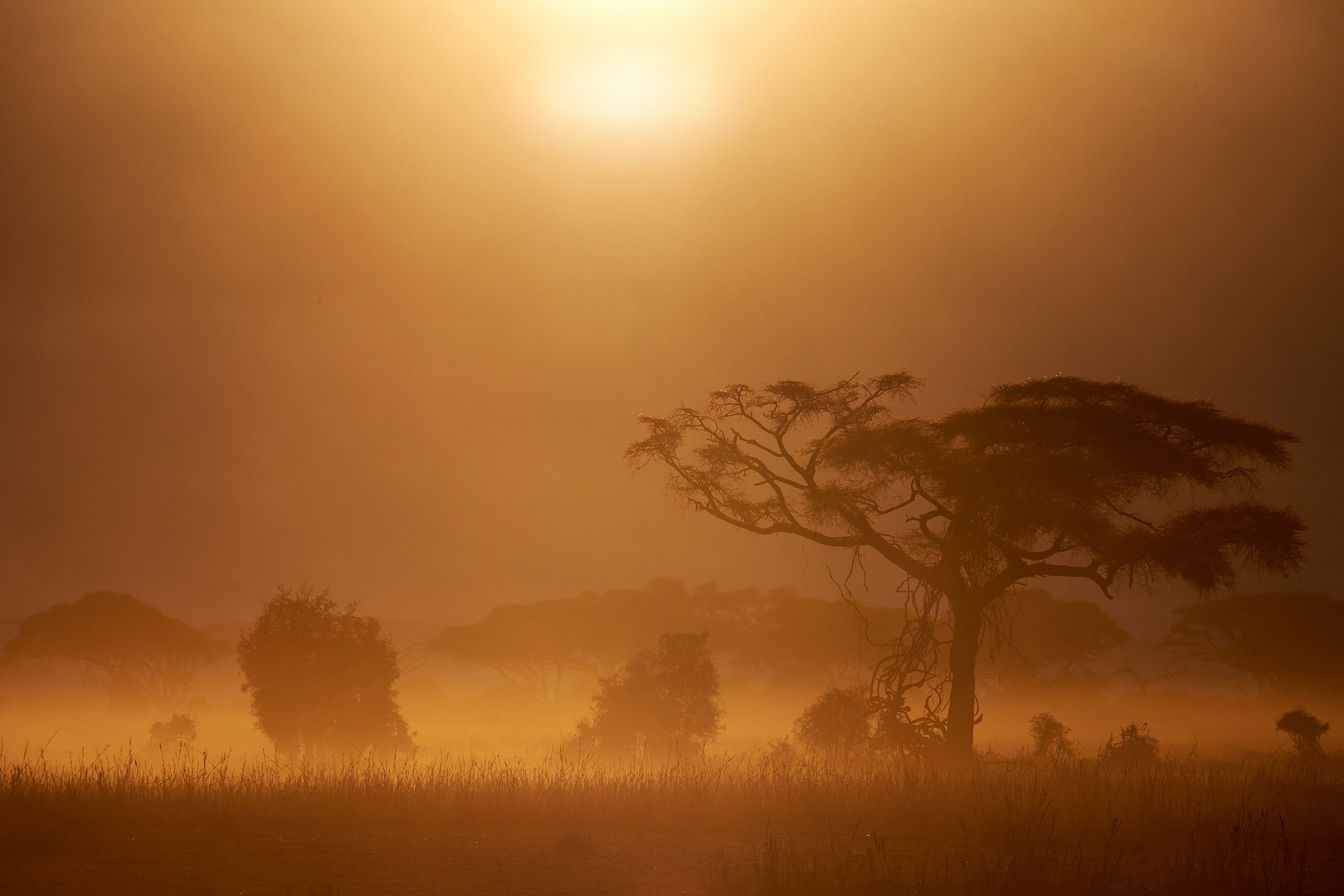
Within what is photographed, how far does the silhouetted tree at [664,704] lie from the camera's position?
29.4m

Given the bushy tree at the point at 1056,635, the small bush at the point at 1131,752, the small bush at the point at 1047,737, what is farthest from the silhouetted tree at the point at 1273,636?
the small bush at the point at 1131,752

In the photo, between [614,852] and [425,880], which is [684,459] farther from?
[425,880]

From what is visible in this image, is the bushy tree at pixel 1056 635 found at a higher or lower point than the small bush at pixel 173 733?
higher

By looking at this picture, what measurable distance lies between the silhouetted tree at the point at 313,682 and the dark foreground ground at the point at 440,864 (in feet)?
63.2

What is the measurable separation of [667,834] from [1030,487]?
1069 centimetres

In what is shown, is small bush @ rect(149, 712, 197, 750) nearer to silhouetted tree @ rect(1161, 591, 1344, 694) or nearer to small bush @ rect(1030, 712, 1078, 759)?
small bush @ rect(1030, 712, 1078, 759)

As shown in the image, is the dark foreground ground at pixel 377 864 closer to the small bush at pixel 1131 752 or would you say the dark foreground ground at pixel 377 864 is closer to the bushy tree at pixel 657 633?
the small bush at pixel 1131 752

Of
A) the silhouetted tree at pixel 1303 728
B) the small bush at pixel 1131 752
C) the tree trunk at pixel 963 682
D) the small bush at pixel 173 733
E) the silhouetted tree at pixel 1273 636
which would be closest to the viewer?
the small bush at pixel 1131 752

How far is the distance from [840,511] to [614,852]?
11.6 metres

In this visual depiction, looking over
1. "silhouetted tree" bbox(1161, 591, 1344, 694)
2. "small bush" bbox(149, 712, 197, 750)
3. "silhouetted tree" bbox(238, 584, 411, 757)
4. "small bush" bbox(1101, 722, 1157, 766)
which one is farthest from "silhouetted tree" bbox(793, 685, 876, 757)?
"silhouetted tree" bbox(1161, 591, 1344, 694)

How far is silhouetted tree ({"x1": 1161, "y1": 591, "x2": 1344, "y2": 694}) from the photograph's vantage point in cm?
4456

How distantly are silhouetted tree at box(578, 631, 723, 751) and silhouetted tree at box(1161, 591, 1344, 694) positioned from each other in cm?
3310

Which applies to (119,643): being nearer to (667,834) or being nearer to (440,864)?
(667,834)

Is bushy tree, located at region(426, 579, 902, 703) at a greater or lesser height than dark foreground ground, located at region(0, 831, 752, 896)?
greater
